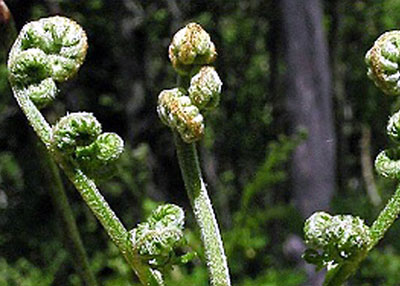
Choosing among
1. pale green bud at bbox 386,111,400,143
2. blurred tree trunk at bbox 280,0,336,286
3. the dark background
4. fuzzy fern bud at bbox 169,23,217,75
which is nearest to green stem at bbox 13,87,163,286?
fuzzy fern bud at bbox 169,23,217,75

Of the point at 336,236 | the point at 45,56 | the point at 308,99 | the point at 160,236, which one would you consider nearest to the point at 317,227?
the point at 336,236

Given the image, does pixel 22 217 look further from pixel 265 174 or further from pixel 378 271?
pixel 265 174

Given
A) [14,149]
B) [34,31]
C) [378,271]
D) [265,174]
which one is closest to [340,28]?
[14,149]

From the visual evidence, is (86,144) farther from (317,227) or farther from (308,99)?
(308,99)

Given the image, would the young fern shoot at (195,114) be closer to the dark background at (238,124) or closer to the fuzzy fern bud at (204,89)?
the fuzzy fern bud at (204,89)

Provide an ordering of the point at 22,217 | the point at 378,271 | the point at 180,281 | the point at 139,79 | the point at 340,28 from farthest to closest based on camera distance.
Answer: the point at 340,28 → the point at 139,79 → the point at 22,217 → the point at 378,271 → the point at 180,281
